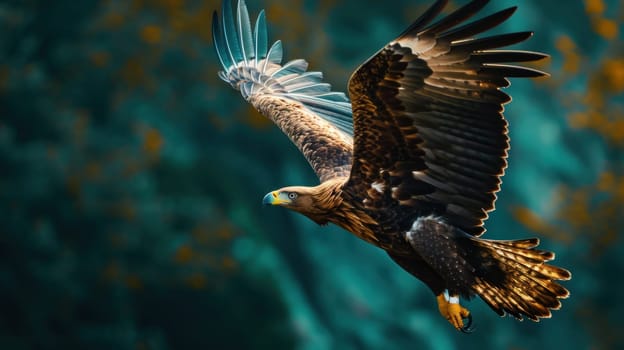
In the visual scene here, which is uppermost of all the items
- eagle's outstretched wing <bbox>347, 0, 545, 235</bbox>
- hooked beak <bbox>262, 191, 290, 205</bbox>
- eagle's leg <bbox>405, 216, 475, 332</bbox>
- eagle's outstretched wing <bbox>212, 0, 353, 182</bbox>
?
eagle's outstretched wing <bbox>212, 0, 353, 182</bbox>

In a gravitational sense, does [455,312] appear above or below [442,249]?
below

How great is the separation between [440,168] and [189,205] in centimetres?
996

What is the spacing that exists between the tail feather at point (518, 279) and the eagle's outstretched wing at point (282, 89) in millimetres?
1286

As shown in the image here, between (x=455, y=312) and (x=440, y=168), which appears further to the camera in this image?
(x=455, y=312)

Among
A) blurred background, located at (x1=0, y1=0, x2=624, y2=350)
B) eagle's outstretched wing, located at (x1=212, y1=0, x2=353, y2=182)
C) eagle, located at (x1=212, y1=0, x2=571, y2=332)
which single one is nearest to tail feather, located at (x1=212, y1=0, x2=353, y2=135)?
eagle's outstretched wing, located at (x1=212, y1=0, x2=353, y2=182)

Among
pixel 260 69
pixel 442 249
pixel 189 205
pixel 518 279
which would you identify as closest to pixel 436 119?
pixel 442 249

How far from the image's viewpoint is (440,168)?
5.60 metres

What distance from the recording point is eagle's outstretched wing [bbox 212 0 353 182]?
6.96 meters

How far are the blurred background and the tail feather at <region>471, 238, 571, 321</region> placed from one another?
9.34m

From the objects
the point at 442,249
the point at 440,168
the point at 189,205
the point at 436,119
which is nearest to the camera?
the point at 436,119

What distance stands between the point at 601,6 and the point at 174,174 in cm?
743

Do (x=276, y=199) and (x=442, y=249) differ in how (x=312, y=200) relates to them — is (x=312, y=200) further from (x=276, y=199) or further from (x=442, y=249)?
(x=442, y=249)

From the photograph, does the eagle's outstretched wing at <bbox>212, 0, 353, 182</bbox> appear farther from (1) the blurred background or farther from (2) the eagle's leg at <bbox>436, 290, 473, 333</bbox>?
(1) the blurred background

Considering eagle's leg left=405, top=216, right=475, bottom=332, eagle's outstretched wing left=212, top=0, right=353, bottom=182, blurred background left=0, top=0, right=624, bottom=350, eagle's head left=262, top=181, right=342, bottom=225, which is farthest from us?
blurred background left=0, top=0, right=624, bottom=350
